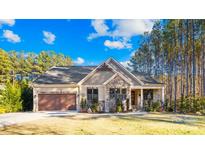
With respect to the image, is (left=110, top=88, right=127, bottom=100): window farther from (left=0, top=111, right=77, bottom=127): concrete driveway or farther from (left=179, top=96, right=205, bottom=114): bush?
(left=0, top=111, right=77, bottom=127): concrete driveway

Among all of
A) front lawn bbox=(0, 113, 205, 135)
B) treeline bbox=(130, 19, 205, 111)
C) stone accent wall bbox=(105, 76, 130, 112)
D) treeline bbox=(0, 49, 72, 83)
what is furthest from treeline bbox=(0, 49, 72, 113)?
treeline bbox=(130, 19, 205, 111)

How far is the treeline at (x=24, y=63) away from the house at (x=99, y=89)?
982 millimetres

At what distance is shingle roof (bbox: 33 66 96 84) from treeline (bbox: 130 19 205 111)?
3.00m

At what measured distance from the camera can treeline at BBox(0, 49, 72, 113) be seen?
13.8 meters

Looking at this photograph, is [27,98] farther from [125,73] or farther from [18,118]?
[125,73]

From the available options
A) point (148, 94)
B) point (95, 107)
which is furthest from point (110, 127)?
point (148, 94)

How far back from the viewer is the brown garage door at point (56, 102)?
16.9 metres

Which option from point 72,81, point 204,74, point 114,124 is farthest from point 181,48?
point 114,124

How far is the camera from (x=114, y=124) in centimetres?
1162

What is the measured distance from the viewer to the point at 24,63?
13.4m

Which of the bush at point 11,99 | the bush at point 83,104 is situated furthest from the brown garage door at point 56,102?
the bush at point 11,99

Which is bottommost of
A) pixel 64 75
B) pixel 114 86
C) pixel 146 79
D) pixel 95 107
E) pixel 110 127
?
pixel 110 127

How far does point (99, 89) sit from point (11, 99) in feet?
15.1
